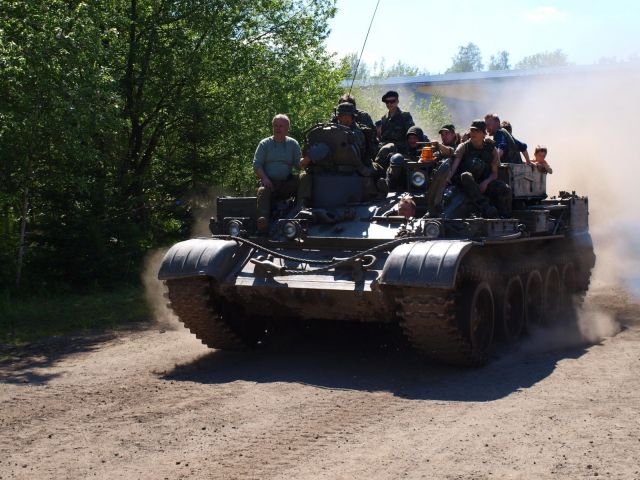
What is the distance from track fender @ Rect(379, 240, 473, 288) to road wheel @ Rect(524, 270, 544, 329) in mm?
3217

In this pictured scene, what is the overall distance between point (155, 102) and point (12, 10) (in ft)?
15.1

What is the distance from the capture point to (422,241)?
959 centimetres

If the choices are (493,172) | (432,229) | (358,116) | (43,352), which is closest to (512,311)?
(493,172)

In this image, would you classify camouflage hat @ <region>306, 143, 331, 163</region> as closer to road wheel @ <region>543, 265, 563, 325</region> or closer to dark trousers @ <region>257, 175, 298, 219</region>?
dark trousers @ <region>257, 175, 298, 219</region>

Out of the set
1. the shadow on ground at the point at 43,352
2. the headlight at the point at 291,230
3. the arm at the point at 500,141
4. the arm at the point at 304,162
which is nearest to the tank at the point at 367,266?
the headlight at the point at 291,230

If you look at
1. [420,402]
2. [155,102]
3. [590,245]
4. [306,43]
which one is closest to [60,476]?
[420,402]

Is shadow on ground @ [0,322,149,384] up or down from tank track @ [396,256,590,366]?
down

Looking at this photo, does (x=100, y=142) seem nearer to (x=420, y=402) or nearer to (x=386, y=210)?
(x=386, y=210)

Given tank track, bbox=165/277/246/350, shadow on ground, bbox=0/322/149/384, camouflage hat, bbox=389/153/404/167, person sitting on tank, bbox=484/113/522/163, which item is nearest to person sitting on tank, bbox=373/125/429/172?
camouflage hat, bbox=389/153/404/167

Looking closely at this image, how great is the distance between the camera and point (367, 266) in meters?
9.62

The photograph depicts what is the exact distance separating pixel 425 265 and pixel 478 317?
1.40 meters

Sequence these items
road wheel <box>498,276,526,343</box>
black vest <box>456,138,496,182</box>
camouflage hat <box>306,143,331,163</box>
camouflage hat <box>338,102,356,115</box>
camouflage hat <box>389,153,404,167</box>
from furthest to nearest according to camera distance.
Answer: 1. camouflage hat <box>338,102,356,115</box>
2. camouflage hat <box>389,153,404,167</box>
3. camouflage hat <box>306,143,331,163</box>
4. black vest <box>456,138,496,182</box>
5. road wheel <box>498,276,526,343</box>

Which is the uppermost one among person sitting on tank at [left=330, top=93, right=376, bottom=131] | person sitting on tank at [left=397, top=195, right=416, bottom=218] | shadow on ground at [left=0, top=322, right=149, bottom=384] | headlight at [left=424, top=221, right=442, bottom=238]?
person sitting on tank at [left=330, top=93, right=376, bottom=131]

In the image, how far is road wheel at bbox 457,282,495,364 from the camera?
378 inches
